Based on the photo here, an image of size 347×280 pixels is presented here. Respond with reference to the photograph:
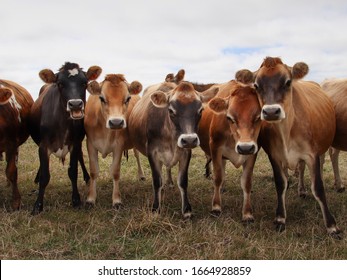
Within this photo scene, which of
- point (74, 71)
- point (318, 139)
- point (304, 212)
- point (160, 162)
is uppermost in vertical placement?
point (74, 71)

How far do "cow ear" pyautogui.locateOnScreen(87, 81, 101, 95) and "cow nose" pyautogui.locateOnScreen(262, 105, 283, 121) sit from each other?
2828 millimetres

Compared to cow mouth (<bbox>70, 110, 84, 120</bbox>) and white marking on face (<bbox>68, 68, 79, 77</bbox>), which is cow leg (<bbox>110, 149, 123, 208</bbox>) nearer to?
cow mouth (<bbox>70, 110, 84, 120</bbox>)

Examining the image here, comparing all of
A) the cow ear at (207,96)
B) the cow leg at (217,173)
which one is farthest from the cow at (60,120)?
the cow leg at (217,173)

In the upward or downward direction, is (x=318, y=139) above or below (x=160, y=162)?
above

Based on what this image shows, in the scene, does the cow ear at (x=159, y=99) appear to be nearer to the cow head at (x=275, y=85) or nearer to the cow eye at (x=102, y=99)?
the cow eye at (x=102, y=99)

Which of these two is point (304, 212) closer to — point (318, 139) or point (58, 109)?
point (318, 139)

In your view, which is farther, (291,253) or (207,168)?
(207,168)

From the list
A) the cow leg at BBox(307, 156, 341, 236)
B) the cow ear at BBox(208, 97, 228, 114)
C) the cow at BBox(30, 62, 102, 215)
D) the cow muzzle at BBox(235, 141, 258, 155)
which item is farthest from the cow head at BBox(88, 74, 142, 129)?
the cow leg at BBox(307, 156, 341, 236)

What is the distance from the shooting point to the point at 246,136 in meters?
5.51

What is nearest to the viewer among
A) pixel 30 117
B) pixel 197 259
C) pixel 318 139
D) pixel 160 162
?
pixel 197 259

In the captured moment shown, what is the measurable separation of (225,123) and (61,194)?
353cm

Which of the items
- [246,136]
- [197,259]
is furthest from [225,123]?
[197,259]

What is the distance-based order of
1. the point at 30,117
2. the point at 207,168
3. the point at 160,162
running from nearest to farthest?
the point at 160,162, the point at 30,117, the point at 207,168

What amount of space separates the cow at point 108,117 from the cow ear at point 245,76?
1.80 meters
